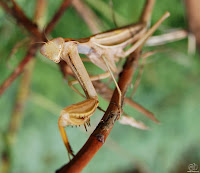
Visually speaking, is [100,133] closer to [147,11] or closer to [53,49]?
[53,49]

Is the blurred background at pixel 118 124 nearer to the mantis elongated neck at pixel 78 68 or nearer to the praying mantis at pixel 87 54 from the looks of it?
the praying mantis at pixel 87 54

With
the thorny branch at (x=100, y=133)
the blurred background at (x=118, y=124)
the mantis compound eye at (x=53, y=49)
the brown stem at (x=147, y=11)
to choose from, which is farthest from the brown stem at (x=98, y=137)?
the blurred background at (x=118, y=124)

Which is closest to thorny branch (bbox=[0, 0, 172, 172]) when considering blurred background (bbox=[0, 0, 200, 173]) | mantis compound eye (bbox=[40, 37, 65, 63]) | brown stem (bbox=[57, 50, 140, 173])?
brown stem (bbox=[57, 50, 140, 173])

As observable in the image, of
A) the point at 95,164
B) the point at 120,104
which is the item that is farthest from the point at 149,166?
the point at 120,104

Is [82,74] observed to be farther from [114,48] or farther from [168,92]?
[168,92]

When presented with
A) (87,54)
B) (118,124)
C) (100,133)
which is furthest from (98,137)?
(118,124)

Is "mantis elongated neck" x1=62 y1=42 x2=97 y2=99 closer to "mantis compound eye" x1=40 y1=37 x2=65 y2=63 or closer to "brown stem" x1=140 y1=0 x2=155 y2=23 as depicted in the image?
"mantis compound eye" x1=40 y1=37 x2=65 y2=63

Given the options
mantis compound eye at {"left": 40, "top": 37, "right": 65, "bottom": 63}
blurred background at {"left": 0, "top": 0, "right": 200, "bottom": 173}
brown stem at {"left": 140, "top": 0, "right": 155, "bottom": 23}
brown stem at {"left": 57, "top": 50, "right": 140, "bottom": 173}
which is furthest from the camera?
blurred background at {"left": 0, "top": 0, "right": 200, "bottom": 173}
